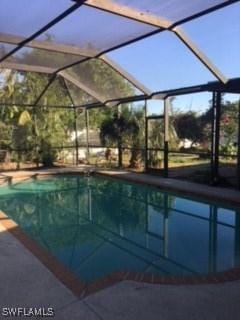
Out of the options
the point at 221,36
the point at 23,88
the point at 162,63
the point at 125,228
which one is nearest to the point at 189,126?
the point at 162,63

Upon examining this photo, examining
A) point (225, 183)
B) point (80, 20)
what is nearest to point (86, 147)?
point (225, 183)

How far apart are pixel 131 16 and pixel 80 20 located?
3.66 ft

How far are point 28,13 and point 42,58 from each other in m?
3.72

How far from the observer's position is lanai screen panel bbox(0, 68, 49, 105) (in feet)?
44.2

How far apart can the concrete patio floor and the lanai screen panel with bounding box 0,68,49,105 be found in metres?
11.2

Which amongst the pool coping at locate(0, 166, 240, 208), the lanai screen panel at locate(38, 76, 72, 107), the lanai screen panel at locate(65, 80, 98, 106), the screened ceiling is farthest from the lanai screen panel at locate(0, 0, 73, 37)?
the lanai screen panel at locate(38, 76, 72, 107)

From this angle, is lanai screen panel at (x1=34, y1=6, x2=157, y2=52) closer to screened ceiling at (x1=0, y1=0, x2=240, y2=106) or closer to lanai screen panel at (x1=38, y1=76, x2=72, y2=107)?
screened ceiling at (x1=0, y1=0, x2=240, y2=106)

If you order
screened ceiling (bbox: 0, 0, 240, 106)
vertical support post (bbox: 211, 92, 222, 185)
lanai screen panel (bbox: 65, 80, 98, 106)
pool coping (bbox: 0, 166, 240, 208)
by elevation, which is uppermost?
screened ceiling (bbox: 0, 0, 240, 106)

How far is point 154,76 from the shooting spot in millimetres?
10062

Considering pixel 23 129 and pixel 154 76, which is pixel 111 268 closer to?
pixel 154 76

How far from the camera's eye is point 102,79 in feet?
36.1

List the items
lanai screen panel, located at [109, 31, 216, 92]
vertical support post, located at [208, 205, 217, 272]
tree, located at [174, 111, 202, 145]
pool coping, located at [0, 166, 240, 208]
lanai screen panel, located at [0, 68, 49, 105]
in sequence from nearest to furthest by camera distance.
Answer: vertical support post, located at [208, 205, 217, 272] < pool coping, located at [0, 166, 240, 208] < lanai screen panel, located at [109, 31, 216, 92] < lanai screen panel, located at [0, 68, 49, 105] < tree, located at [174, 111, 202, 145]

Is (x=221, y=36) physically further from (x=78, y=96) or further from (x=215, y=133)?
(x=78, y=96)

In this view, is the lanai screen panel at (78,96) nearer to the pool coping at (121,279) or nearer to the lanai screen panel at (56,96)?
the lanai screen panel at (56,96)
